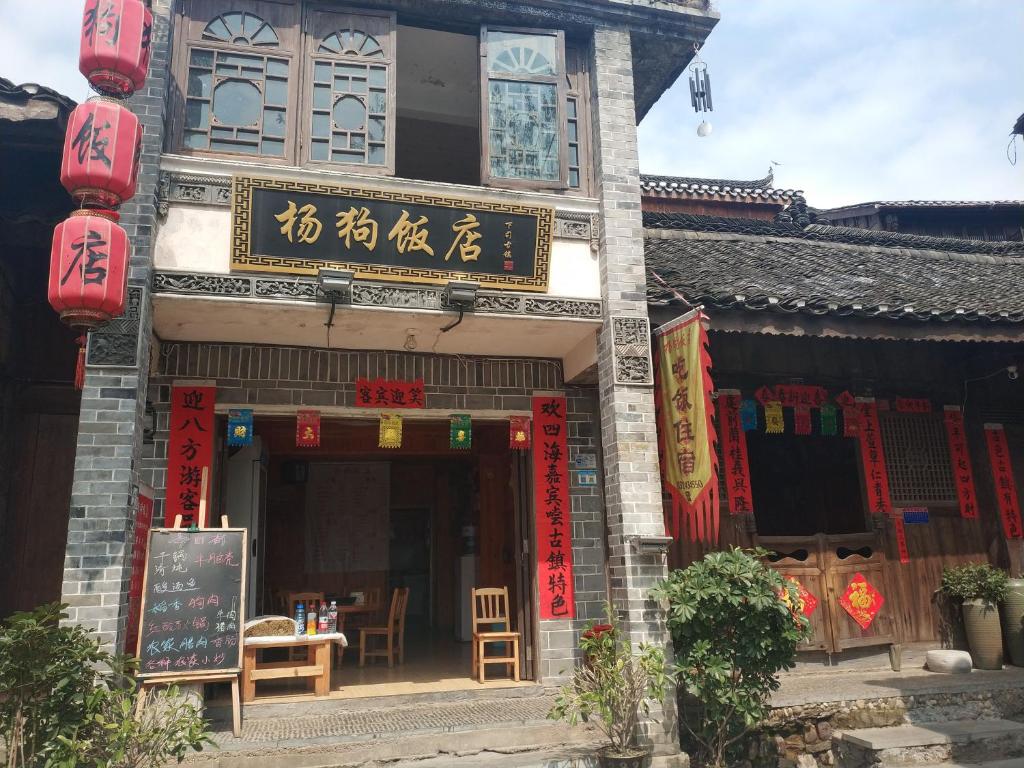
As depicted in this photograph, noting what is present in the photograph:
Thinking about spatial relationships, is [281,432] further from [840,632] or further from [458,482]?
[840,632]

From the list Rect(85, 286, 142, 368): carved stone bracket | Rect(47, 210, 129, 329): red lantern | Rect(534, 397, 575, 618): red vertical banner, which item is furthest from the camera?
Rect(534, 397, 575, 618): red vertical banner

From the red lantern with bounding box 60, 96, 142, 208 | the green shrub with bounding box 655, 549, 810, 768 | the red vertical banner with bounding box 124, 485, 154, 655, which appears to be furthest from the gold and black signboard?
the green shrub with bounding box 655, 549, 810, 768

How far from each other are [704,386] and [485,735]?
10.8 ft

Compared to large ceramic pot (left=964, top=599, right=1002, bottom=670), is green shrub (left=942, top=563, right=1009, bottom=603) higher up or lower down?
higher up

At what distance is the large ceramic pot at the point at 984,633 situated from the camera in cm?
759

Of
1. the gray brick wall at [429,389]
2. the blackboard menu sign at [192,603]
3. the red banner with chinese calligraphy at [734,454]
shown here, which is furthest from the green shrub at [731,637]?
the blackboard menu sign at [192,603]

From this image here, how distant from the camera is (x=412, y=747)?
18.2 ft

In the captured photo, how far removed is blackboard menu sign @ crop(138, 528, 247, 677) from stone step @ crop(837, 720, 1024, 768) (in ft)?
16.8

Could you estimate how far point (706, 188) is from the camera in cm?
1664

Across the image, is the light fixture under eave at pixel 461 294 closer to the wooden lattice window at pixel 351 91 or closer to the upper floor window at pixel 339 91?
the upper floor window at pixel 339 91

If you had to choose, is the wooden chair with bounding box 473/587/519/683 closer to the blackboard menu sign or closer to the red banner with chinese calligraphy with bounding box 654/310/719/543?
the red banner with chinese calligraphy with bounding box 654/310/719/543

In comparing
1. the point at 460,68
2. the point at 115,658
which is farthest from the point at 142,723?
the point at 460,68

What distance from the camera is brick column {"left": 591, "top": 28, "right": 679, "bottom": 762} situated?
607cm

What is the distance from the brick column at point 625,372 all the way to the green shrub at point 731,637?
298 millimetres
